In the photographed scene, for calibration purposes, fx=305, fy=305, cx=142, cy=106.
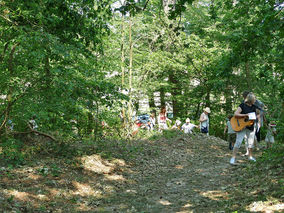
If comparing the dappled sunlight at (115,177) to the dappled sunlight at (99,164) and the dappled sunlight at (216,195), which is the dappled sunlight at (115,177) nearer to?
the dappled sunlight at (99,164)

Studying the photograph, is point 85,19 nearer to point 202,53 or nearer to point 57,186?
point 57,186

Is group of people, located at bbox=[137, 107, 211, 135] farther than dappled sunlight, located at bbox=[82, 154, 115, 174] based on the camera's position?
Yes

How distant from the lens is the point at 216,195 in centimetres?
607

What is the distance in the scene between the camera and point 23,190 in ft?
19.0

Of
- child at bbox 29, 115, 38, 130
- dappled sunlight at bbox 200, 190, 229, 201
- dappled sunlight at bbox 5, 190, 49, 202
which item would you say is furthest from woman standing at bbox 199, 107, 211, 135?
dappled sunlight at bbox 5, 190, 49, 202

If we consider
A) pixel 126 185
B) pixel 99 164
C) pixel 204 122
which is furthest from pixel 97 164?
pixel 204 122

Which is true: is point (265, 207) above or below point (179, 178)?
above

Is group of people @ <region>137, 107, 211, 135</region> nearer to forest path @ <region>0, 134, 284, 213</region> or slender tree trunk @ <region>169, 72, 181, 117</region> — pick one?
slender tree trunk @ <region>169, 72, 181, 117</region>

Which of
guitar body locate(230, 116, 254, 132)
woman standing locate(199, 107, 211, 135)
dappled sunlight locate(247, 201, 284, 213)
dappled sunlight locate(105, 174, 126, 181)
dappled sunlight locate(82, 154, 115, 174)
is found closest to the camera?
dappled sunlight locate(247, 201, 284, 213)

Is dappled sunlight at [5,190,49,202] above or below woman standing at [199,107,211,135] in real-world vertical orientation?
below

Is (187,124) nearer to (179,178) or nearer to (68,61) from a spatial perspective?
(179,178)

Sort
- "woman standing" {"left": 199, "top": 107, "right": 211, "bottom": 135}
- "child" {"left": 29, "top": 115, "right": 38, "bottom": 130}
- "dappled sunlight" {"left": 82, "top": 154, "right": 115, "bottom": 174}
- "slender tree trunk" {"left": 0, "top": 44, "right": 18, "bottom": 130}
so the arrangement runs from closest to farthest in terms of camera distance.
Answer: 1. "slender tree trunk" {"left": 0, "top": 44, "right": 18, "bottom": 130}
2. "child" {"left": 29, "top": 115, "right": 38, "bottom": 130}
3. "dappled sunlight" {"left": 82, "top": 154, "right": 115, "bottom": 174}
4. "woman standing" {"left": 199, "top": 107, "right": 211, "bottom": 135}

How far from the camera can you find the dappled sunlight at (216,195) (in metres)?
5.84

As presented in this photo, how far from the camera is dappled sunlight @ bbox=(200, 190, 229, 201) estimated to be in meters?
5.84
